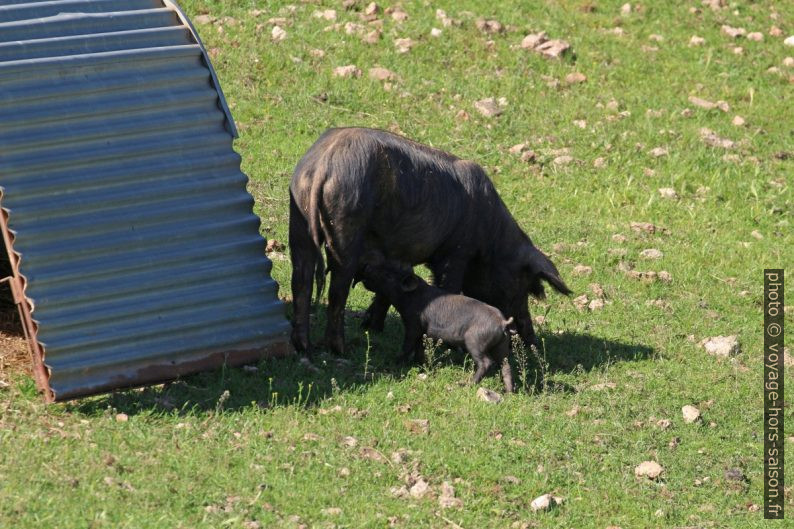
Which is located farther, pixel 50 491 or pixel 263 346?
pixel 263 346

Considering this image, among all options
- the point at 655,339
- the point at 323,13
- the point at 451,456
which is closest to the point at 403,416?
the point at 451,456

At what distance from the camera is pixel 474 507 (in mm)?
7223

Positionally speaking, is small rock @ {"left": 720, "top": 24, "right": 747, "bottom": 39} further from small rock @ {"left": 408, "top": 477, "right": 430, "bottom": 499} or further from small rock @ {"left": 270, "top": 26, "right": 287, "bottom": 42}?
small rock @ {"left": 408, "top": 477, "right": 430, "bottom": 499}

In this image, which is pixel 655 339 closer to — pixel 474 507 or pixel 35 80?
pixel 474 507

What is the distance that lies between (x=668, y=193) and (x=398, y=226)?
4494 millimetres

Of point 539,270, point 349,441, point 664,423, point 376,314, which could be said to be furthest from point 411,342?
point 664,423

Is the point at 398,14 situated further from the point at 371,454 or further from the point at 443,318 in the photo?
the point at 371,454

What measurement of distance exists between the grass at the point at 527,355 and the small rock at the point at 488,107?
0.14m

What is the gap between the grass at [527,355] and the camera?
7.11 m

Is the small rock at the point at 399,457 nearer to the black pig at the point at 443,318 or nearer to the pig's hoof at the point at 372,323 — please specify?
the black pig at the point at 443,318

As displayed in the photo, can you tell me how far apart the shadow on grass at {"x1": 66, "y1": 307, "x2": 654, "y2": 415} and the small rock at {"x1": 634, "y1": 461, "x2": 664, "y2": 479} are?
1.05 meters

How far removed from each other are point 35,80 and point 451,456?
3300mm

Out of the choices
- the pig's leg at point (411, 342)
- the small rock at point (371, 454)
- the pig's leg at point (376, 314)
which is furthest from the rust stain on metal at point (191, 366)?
the small rock at point (371, 454)

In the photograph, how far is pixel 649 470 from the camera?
25.8 feet
